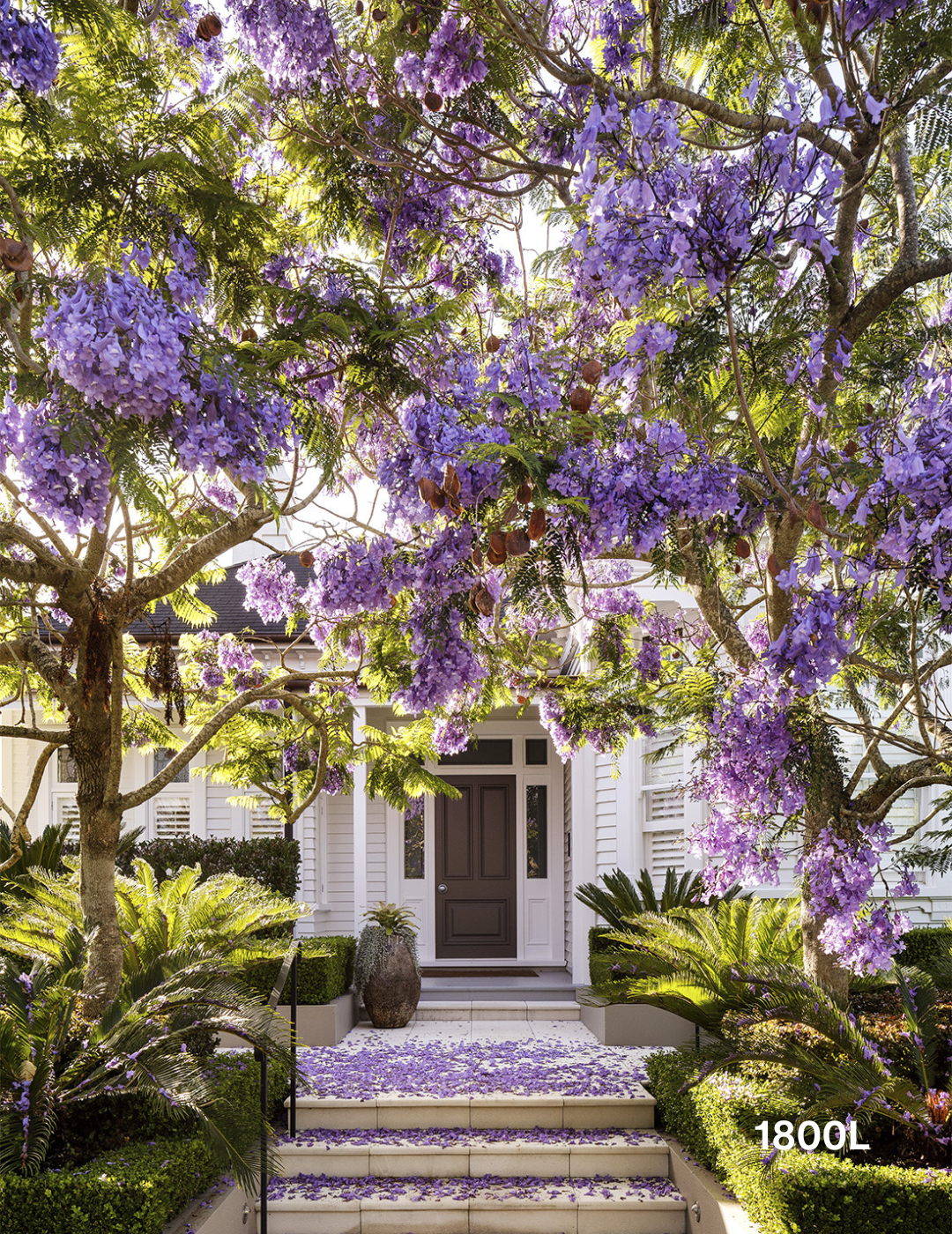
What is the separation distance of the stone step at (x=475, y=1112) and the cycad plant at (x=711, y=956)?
2.48 feet

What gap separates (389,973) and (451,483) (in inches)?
283

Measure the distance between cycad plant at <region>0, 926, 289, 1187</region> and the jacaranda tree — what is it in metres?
0.32

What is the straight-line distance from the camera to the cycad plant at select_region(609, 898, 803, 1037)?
19.2 feet

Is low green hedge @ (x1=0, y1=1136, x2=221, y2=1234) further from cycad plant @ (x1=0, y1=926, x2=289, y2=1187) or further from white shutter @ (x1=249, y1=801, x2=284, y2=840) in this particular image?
white shutter @ (x1=249, y1=801, x2=284, y2=840)

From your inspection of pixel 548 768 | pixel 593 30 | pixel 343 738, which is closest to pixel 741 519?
pixel 593 30

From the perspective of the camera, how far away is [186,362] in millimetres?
2961

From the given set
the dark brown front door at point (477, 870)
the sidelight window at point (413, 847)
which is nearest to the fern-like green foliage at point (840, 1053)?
the dark brown front door at point (477, 870)

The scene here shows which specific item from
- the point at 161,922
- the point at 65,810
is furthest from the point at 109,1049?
the point at 65,810

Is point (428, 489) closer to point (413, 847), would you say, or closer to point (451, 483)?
A: point (451, 483)

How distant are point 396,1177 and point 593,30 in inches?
259

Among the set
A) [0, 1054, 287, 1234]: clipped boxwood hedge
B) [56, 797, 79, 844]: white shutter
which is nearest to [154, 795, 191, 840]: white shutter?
[56, 797, 79, 844]: white shutter

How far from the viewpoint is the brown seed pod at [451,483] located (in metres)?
3.34

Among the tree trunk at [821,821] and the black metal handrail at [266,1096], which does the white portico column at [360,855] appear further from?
the tree trunk at [821,821]

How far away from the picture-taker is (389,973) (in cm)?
941
